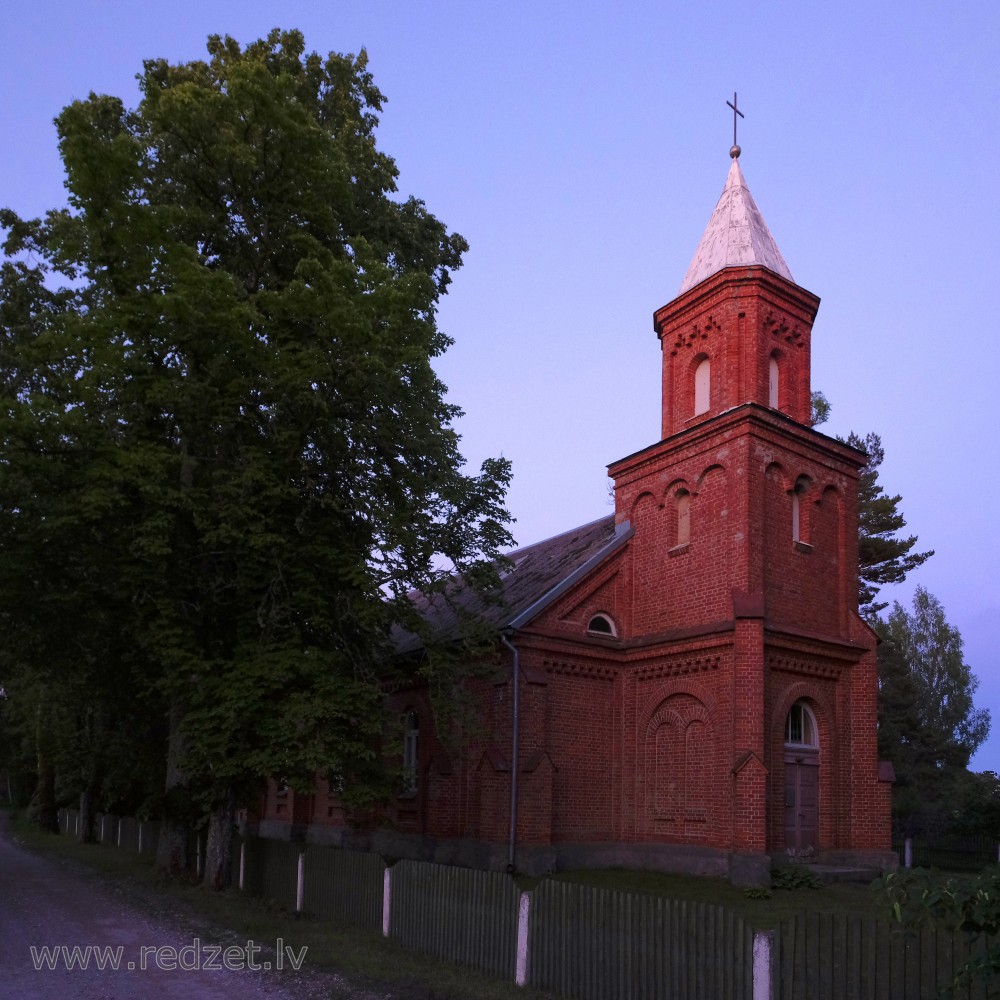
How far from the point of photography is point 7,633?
1820 centimetres

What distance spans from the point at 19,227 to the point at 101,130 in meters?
2.84

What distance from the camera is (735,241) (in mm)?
22781

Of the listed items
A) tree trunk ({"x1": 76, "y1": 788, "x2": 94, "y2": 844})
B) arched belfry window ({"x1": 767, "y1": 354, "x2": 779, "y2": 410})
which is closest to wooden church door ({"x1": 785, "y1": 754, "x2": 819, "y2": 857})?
arched belfry window ({"x1": 767, "y1": 354, "x2": 779, "y2": 410})

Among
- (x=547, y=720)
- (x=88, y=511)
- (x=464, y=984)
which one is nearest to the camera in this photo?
(x=464, y=984)

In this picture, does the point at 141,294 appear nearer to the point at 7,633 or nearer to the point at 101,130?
the point at 101,130

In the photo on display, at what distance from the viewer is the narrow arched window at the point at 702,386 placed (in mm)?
22359

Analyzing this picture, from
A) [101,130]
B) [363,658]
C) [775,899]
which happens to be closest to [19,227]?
[101,130]

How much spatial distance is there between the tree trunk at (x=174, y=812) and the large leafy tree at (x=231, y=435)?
109 millimetres

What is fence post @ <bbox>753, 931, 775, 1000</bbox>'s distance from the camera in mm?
8164

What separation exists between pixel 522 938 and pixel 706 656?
10.5 meters

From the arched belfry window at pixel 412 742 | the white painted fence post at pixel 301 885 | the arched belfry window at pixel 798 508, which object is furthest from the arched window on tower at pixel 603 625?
the white painted fence post at pixel 301 885

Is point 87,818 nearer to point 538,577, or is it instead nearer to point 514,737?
point 538,577

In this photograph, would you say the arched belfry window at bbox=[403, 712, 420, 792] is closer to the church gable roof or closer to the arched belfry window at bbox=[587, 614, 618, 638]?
the church gable roof

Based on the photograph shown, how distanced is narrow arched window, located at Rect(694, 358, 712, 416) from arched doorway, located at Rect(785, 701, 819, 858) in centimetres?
683
